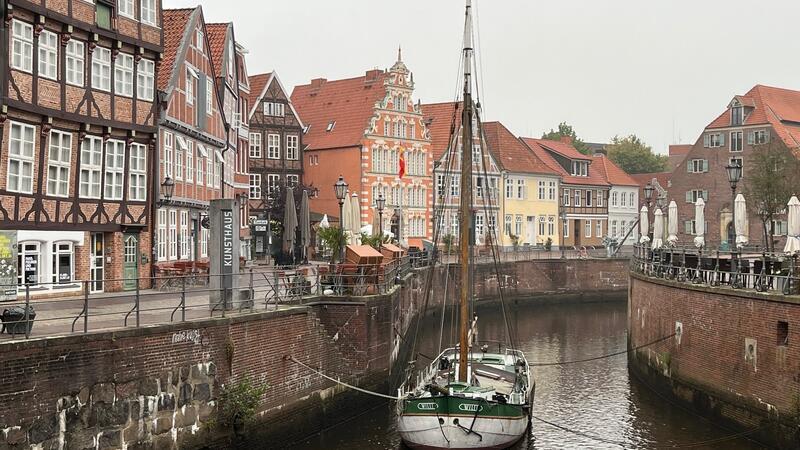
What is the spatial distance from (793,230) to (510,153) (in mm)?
53715

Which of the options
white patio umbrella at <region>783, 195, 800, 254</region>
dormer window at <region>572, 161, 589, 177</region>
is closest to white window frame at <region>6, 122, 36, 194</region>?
white patio umbrella at <region>783, 195, 800, 254</region>

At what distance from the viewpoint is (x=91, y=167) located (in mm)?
29766

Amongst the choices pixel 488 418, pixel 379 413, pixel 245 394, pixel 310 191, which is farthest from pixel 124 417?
pixel 310 191

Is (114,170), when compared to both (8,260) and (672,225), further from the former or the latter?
(672,225)

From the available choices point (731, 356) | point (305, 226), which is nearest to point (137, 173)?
point (305, 226)

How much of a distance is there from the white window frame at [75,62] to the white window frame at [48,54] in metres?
0.57

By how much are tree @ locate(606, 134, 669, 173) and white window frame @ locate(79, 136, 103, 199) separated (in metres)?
108

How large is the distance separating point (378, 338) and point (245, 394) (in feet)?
22.0

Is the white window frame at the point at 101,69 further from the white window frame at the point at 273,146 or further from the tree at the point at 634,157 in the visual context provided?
the tree at the point at 634,157

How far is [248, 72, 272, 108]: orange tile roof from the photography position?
6419 centimetres

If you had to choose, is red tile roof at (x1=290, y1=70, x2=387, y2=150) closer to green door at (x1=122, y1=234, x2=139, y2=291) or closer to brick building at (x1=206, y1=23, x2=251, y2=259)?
brick building at (x1=206, y1=23, x2=251, y2=259)

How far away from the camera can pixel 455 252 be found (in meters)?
64.9

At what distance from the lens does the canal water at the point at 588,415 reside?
80.0ft

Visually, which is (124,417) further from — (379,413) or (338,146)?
(338,146)
